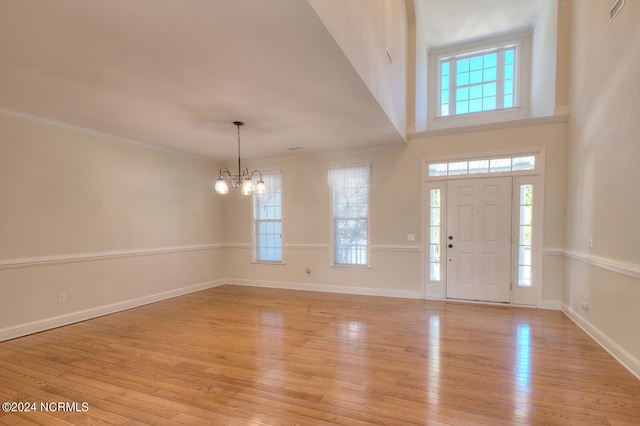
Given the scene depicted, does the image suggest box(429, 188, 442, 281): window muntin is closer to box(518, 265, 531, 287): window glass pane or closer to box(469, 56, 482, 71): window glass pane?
box(518, 265, 531, 287): window glass pane

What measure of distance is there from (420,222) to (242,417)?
153 inches

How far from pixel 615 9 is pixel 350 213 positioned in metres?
4.05

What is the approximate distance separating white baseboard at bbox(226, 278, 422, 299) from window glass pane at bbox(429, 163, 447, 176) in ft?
6.54

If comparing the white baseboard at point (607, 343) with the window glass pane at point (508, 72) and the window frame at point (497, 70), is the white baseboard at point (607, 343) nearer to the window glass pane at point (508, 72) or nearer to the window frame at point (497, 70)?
the window frame at point (497, 70)

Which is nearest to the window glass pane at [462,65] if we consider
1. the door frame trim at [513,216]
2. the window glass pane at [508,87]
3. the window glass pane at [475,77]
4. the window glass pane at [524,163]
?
the window glass pane at [475,77]

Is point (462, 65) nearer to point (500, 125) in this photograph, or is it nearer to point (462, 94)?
point (462, 94)

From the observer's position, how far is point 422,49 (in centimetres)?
576

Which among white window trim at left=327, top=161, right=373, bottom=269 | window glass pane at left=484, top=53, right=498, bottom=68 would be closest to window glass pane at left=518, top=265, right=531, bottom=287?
white window trim at left=327, top=161, right=373, bottom=269

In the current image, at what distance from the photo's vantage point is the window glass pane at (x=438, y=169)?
16.2ft

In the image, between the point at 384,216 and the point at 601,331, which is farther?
the point at 384,216

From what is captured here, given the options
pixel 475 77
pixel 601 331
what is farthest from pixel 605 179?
pixel 475 77

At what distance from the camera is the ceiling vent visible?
2.89m

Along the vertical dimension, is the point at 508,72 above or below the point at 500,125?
above

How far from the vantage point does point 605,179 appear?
318 cm
